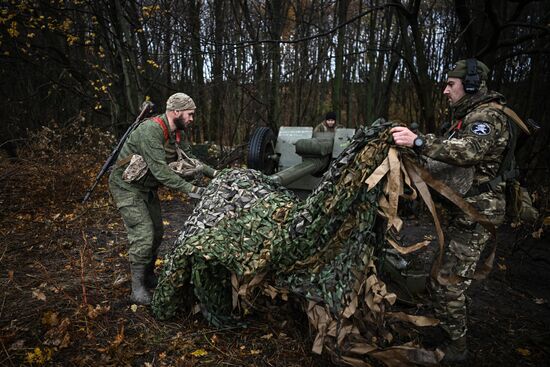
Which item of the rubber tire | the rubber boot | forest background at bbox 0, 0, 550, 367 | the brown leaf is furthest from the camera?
the rubber tire

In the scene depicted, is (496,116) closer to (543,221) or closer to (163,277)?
(163,277)

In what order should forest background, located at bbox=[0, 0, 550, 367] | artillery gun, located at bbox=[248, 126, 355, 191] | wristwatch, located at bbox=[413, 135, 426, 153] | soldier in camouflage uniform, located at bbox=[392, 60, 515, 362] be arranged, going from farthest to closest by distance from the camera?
artillery gun, located at bbox=[248, 126, 355, 191]
forest background, located at bbox=[0, 0, 550, 367]
soldier in camouflage uniform, located at bbox=[392, 60, 515, 362]
wristwatch, located at bbox=[413, 135, 426, 153]

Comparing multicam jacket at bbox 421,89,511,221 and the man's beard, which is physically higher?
the man's beard

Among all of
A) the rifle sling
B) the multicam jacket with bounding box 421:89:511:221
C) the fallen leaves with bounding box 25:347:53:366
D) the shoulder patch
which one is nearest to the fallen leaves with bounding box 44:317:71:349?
the fallen leaves with bounding box 25:347:53:366

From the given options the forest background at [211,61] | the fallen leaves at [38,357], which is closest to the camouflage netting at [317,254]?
the fallen leaves at [38,357]

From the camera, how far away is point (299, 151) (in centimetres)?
691

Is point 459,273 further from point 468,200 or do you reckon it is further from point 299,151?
point 299,151

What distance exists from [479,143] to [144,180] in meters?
2.96

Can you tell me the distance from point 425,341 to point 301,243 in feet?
5.16

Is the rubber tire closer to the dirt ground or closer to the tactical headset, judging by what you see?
the dirt ground

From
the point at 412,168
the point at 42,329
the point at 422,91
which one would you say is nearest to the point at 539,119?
the point at 422,91

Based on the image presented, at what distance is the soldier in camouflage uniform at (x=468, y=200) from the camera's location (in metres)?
2.73

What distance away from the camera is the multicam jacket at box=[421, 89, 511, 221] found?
8.22ft

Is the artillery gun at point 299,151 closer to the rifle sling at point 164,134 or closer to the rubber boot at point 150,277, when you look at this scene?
the rifle sling at point 164,134
